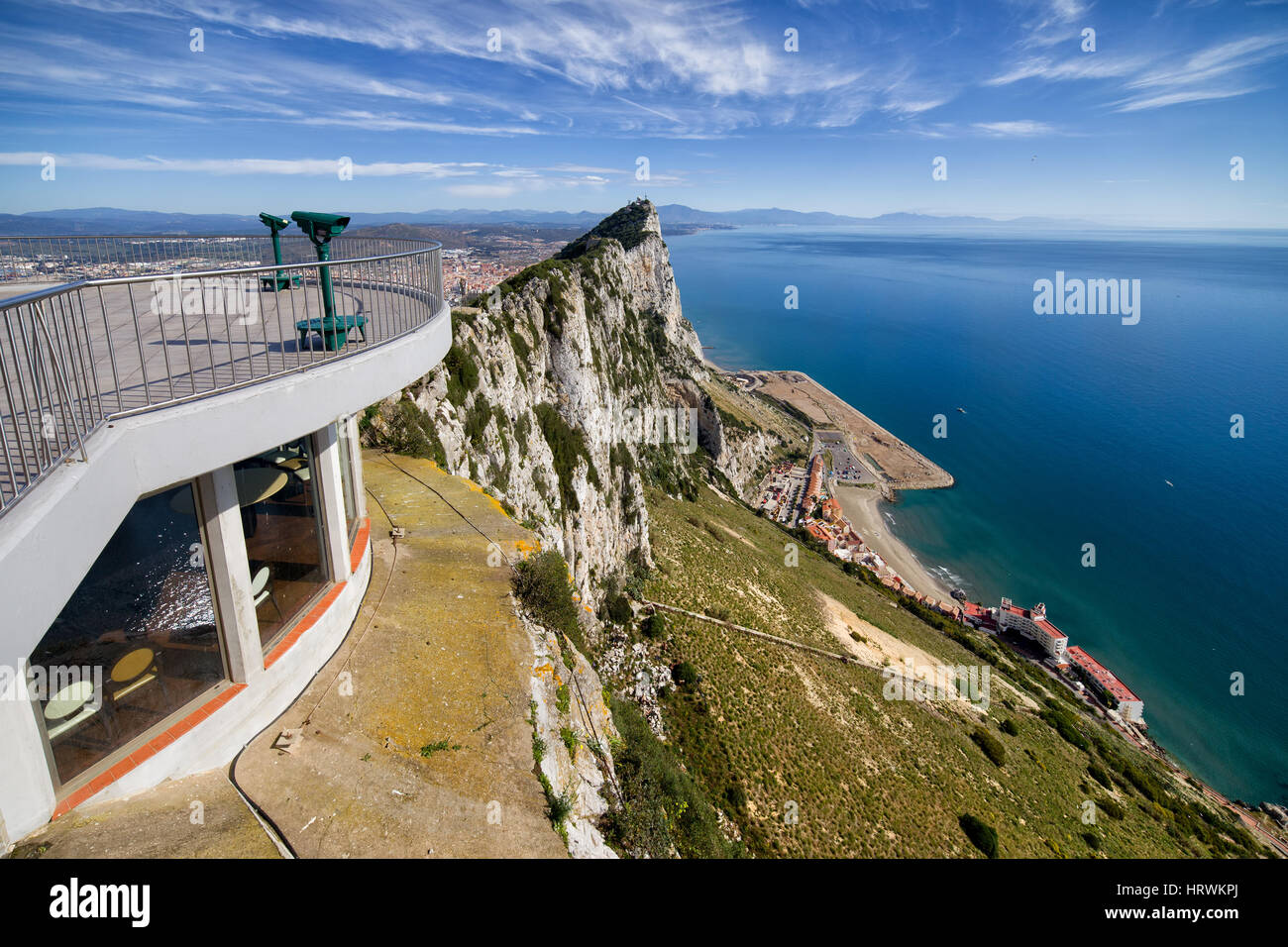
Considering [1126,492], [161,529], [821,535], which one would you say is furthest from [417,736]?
[1126,492]

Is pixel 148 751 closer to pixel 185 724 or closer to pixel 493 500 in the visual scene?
pixel 185 724

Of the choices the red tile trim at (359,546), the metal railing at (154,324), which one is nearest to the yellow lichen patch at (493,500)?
the red tile trim at (359,546)

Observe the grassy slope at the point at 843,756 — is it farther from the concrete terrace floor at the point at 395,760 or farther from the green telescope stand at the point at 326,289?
the green telescope stand at the point at 326,289

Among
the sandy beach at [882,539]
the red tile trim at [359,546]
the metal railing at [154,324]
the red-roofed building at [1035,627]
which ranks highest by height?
the metal railing at [154,324]

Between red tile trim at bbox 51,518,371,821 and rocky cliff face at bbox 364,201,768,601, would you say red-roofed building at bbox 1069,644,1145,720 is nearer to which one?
rocky cliff face at bbox 364,201,768,601
